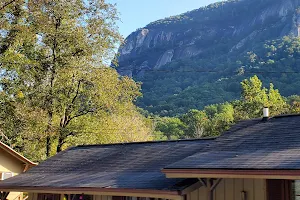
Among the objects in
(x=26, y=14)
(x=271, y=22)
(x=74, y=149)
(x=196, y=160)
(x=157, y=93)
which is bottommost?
(x=196, y=160)

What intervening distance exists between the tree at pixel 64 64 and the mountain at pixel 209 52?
45660 millimetres

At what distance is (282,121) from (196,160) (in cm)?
308

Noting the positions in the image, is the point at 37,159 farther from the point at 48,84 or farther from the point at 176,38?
the point at 176,38

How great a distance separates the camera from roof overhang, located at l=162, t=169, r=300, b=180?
6.82 m

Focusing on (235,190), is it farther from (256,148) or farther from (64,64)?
(64,64)

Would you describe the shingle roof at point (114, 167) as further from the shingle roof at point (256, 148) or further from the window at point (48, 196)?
the shingle roof at point (256, 148)

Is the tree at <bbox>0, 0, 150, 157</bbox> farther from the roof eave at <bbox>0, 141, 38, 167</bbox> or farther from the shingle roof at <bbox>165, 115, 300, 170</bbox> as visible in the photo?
the shingle roof at <bbox>165, 115, 300, 170</bbox>

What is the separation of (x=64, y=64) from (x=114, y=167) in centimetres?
1297

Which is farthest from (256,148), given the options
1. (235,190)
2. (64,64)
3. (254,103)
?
(254,103)

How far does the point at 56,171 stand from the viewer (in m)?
14.1

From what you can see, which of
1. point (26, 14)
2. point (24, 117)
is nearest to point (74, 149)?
point (24, 117)

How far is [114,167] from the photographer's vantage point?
12.4 metres

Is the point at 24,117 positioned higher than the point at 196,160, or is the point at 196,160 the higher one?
the point at 24,117

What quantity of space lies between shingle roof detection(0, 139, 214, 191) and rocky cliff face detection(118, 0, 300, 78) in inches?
4868
